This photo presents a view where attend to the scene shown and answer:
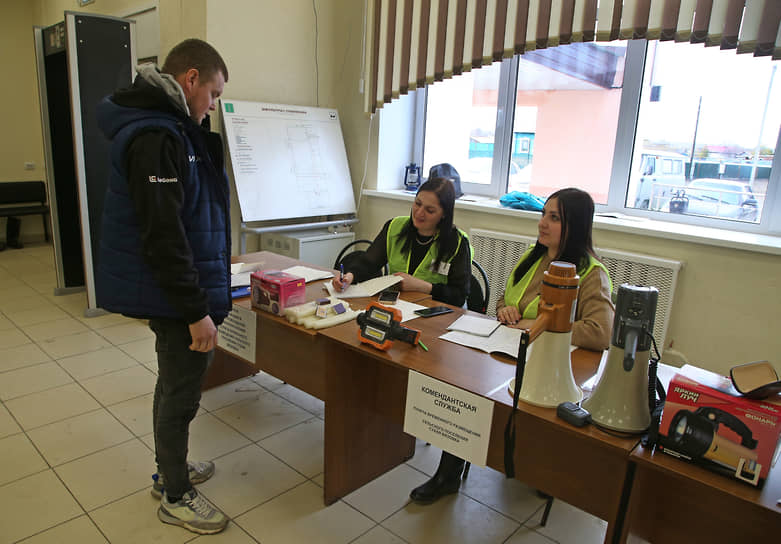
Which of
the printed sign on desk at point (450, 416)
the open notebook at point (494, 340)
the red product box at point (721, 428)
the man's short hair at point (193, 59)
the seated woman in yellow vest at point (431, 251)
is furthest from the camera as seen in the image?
the seated woman in yellow vest at point (431, 251)

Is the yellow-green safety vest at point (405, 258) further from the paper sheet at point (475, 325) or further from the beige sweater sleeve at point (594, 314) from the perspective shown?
the beige sweater sleeve at point (594, 314)

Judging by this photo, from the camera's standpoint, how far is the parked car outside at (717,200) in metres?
2.73

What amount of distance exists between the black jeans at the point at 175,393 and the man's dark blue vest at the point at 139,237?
100 mm

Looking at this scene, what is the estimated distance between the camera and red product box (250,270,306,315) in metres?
1.84

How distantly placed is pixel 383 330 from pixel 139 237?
2.37 feet

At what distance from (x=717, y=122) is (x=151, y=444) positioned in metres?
3.19

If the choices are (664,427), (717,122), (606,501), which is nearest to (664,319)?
(717,122)

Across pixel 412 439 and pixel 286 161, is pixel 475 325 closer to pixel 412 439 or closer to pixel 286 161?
pixel 412 439

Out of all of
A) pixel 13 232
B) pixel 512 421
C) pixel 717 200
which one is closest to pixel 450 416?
pixel 512 421

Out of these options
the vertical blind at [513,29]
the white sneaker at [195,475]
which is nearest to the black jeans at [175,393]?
the white sneaker at [195,475]

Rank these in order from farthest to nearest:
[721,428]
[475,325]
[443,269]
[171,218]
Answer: [443,269]
[475,325]
[171,218]
[721,428]

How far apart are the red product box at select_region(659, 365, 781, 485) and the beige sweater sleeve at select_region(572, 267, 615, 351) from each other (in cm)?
53

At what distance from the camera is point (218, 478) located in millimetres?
1985

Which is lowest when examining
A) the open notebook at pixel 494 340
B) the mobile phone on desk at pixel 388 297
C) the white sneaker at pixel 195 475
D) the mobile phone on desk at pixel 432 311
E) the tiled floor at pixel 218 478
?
the tiled floor at pixel 218 478
